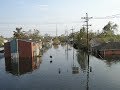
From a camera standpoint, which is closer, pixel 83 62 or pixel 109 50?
pixel 83 62

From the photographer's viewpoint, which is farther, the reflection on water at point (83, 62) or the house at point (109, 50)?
the house at point (109, 50)

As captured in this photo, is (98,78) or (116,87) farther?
(98,78)

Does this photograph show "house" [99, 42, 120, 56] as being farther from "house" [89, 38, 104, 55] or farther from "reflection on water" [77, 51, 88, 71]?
"reflection on water" [77, 51, 88, 71]

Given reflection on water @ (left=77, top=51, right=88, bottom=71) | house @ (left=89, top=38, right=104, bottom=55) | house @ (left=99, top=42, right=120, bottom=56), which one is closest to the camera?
reflection on water @ (left=77, top=51, right=88, bottom=71)

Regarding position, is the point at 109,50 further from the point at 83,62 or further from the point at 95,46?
the point at 83,62

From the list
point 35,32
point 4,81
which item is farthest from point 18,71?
point 35,32

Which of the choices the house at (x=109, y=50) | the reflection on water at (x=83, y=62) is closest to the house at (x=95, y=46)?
the house at (x=109, y=50)

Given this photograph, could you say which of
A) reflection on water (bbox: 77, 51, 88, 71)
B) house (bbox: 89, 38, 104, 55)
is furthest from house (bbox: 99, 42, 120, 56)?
reflection on water (bbox: 77, 51, 88, 71)

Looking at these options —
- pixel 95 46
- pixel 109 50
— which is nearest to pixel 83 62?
pixel 109 50

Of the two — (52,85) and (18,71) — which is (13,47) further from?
(52,85)

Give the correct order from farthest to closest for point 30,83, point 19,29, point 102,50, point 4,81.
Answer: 1. point 19,29
2. point 102,50
3. point 4,81
4. point 30,83

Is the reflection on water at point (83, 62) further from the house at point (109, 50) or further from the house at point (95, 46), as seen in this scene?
the house at point (95, 46)
